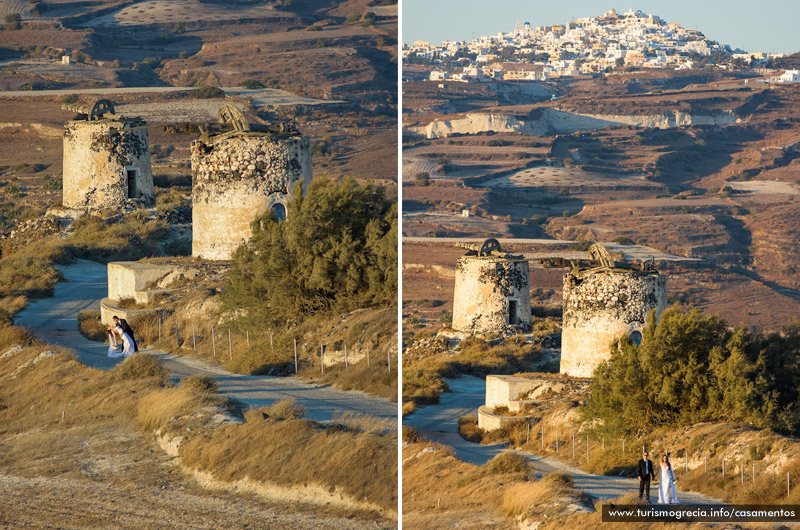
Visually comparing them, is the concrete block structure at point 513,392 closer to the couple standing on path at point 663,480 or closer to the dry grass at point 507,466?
the dry grass at point 507,466

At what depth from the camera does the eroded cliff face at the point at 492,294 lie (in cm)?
2089

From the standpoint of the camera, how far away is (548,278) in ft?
178

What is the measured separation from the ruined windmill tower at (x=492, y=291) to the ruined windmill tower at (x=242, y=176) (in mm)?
5682

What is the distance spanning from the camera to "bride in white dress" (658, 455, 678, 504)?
8.02 m

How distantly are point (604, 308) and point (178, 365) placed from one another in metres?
5.16

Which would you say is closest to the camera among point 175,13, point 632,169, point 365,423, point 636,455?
point 365,423

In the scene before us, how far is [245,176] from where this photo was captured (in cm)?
1559

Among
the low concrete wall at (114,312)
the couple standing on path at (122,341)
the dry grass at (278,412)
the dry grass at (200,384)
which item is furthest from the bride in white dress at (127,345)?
the dry grass at (278,412)

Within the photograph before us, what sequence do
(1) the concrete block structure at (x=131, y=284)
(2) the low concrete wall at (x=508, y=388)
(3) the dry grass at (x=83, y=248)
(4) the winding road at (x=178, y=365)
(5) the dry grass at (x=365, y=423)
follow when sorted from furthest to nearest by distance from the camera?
(3) the dry grass at (x=83, y=248) → (1) the concrete block structure at (x=131, y=284) → (2) the low concrete wall at (x=508, y=388) → (4) the winding road at (x=178, y=365) → (5) the dry grass at (x=365, y=423)

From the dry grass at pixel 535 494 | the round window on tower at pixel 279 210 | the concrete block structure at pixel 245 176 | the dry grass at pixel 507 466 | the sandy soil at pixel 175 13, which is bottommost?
the dry grass at pixel 507 466

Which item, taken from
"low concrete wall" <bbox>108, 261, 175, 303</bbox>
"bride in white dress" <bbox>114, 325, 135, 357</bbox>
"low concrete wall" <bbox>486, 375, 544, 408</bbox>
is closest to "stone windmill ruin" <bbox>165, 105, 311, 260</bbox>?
"low concrete wall" <bbox>108, 261, 175, 303</bbox>

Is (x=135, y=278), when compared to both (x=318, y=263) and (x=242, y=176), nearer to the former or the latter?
(x=242, y=176)

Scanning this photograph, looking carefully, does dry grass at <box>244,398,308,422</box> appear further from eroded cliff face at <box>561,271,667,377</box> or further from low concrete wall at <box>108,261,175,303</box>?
low concrete wall at <box>108,261,175,303</box>

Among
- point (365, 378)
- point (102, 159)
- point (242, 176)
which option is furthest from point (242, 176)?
point (102, 159)
